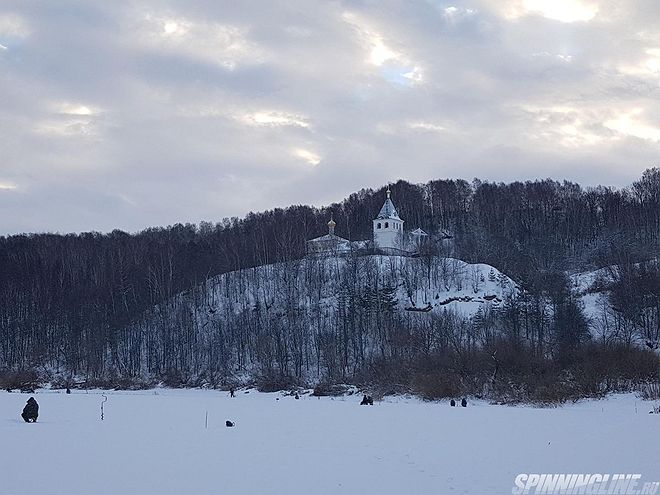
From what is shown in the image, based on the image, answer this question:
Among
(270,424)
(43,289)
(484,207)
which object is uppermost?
(484,207)

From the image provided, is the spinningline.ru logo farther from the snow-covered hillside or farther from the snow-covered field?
the snow-covered hillside

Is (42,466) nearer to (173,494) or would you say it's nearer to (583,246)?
(173,494)

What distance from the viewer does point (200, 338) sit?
2857 inches

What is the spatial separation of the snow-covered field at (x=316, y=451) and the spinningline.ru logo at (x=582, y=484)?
0.41 m

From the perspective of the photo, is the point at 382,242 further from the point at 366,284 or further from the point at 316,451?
the point at 316,451

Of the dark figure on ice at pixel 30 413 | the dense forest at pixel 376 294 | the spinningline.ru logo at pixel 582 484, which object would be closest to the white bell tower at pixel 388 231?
the dense forest at pixel 376 294

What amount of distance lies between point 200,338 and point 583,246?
53.8 m

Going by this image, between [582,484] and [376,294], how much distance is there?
5730cm

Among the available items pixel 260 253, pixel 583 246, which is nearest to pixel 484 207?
pixel 583 246

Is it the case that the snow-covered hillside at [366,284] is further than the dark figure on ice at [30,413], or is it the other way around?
the snow-covered hillside at [366,284]

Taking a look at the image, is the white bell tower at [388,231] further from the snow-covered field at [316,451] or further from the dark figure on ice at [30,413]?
the dark figure on ice at [30,413]

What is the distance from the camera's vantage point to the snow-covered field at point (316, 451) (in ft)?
47.4

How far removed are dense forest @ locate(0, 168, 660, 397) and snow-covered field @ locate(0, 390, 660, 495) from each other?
616 inches

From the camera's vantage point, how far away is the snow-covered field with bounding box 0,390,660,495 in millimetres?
14445
